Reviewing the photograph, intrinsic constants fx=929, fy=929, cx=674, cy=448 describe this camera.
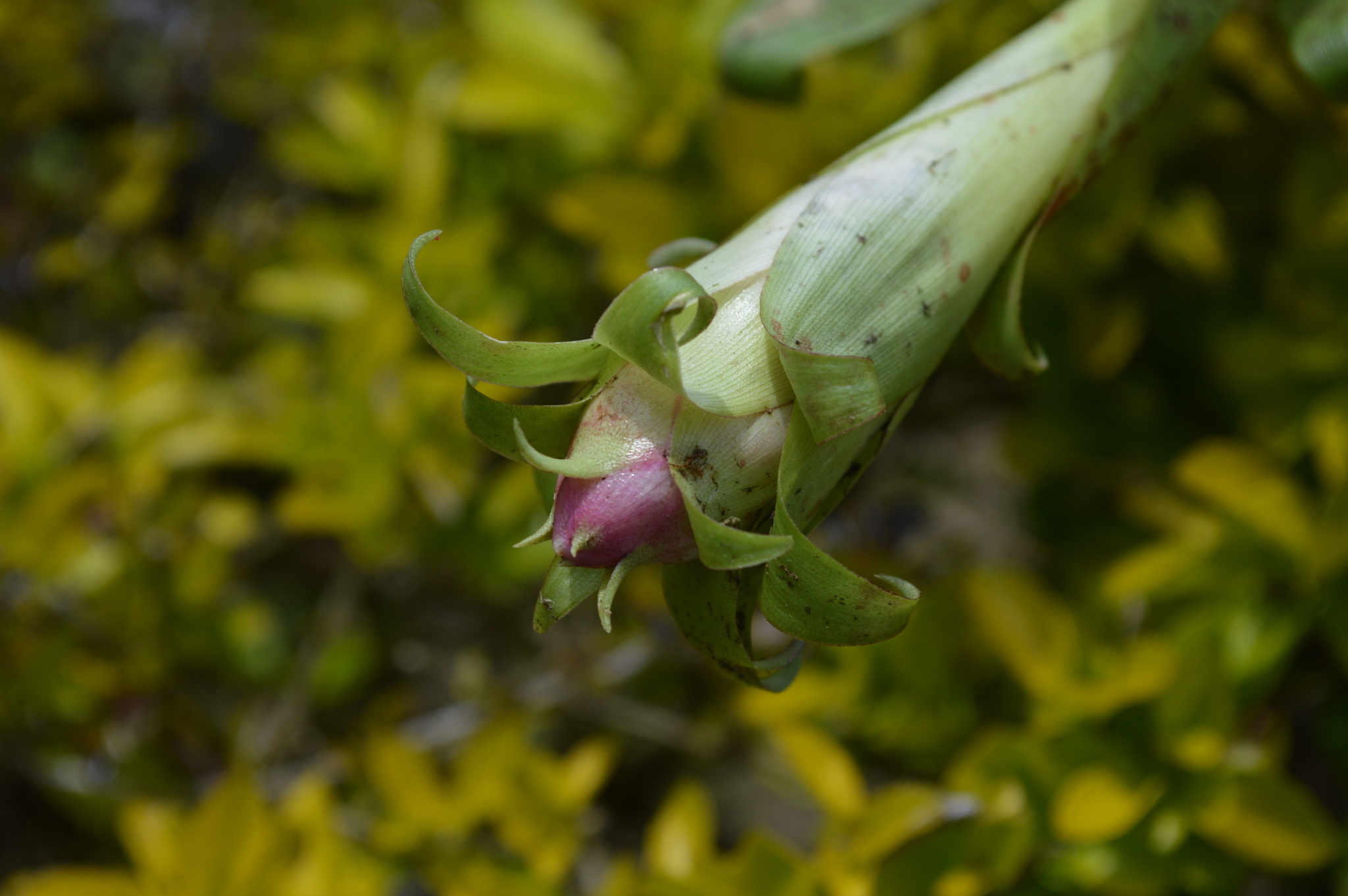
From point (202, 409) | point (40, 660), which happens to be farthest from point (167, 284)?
→ point (40, 660)

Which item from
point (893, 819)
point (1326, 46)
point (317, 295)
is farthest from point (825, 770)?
point (317, 295)

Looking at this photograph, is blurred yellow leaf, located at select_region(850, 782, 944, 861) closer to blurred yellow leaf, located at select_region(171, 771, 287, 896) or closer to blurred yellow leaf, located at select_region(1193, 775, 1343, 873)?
blurred yellow leaf, located at select_region(1193, 775, 1343, 873)

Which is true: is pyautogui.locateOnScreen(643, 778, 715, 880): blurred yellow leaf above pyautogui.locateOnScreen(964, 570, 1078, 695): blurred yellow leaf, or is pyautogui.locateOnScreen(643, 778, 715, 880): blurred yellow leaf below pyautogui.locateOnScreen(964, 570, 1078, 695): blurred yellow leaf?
below

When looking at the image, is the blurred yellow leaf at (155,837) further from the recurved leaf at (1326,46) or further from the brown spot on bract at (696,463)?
the recurved leaf at (1326,46)

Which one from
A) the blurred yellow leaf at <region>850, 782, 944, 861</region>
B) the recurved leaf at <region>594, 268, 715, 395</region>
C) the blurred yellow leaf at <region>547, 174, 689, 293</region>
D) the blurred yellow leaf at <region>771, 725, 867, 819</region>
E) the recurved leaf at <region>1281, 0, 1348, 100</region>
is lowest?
the blurred yellow leaf at <region>771, 725, 867, 819</region>

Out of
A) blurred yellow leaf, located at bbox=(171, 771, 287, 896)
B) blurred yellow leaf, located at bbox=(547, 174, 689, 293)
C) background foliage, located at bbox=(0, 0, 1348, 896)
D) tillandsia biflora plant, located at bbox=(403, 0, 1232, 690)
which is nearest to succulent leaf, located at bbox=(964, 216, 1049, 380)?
tillandsia biflora plant, located at bbox=(403, 0, 1232, 690)

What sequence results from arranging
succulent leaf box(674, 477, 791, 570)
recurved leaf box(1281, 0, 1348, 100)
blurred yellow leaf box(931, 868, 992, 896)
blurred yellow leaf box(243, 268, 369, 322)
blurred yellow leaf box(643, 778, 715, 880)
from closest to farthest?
succulent leaf box(674, 477, 791, 570) < recurved leaf box(1281, 0, 1348, 100) < blurred yellow leaf box(931, 868, 992, 896) < blurred yellow leaf box(643, 778, 715, 880) < blurred yellow leaf box(243, 268, 369, 322)

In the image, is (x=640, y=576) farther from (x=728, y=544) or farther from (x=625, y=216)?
(x=728, y=544)
